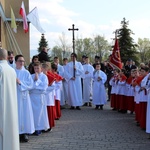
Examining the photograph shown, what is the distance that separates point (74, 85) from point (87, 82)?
1.34 metres

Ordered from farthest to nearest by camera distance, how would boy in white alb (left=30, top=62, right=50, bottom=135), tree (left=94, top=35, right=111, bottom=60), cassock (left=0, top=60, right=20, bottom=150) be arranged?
tree (left=94, top=35, right=111, bottom=60), boy in white alb (left=30, top=62, right=50, bottom=135), cassock (left=0, top=60, right=20, bottom=150)

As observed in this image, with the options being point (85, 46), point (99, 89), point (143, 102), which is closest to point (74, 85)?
point (99, 89)

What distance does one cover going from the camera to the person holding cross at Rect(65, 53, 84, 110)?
1330cm

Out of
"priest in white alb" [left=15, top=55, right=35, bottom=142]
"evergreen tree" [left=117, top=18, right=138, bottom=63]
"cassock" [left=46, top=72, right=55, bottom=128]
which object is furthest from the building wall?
"evergreen tree" [left=117, top=18, right=138, bottom=63]

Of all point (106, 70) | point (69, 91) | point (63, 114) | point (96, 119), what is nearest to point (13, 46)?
point (106, 70)

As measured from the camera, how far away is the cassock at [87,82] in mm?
14484

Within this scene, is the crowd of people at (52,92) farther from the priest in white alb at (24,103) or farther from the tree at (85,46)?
the tree at (85,46)

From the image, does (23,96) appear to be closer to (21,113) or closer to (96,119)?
(21,113)

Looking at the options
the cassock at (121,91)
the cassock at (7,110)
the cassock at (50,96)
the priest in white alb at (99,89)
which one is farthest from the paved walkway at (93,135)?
the priest in white alb at (99,89)

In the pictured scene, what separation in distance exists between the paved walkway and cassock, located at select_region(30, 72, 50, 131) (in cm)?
34

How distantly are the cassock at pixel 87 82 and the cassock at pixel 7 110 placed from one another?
29.3ft

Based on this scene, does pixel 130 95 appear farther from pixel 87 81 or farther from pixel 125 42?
pixel 125 42

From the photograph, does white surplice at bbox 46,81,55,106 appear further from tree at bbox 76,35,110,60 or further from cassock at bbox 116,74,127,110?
tree at bbox 76,35,110,60

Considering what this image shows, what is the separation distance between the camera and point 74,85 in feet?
44.3
